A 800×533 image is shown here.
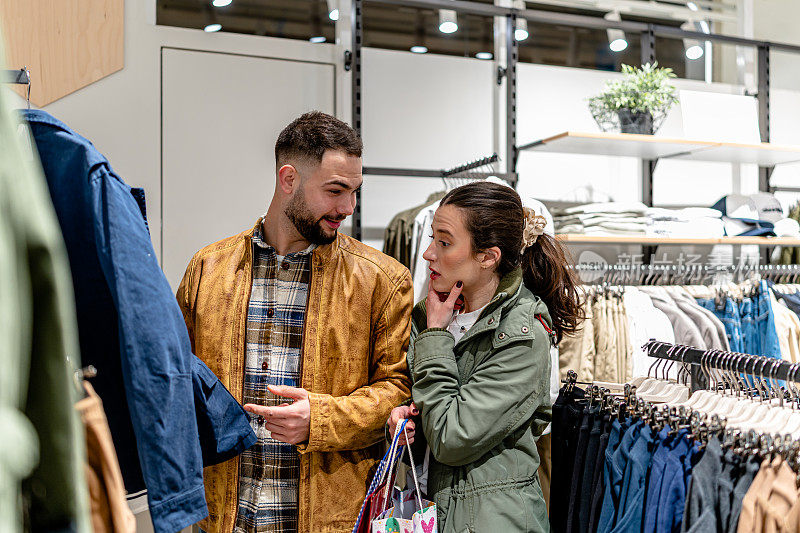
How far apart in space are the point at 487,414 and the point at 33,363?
1.36 meters

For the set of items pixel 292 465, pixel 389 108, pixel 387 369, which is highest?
pixel 389 108

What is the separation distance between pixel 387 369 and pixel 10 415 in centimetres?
153

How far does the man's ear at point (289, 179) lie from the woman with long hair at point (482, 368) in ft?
1.34

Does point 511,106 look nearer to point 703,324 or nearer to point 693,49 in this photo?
point 703,324

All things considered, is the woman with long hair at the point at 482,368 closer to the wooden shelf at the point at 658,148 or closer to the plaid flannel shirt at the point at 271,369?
the plaid flannel shirt at the point at 271,369

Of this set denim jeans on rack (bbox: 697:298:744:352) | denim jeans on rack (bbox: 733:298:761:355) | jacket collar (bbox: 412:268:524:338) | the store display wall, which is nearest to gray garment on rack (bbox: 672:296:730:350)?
denim jeans on rack (bbox: 697:298:744:352)

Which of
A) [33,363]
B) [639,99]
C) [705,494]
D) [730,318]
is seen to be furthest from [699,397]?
[639,99]

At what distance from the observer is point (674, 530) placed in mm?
1653

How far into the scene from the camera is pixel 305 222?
72.7 inches

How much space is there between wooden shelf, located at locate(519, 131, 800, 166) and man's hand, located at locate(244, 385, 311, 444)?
2.43m

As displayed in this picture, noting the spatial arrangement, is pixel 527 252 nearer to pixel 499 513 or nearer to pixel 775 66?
pixel 499 513

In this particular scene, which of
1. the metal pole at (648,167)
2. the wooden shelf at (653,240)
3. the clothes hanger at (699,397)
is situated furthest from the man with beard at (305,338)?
the metal pole at (648,167)

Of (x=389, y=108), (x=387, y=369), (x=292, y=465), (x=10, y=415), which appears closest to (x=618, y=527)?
(x=387, y=369)

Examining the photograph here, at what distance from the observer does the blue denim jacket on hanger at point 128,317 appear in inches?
37.2
